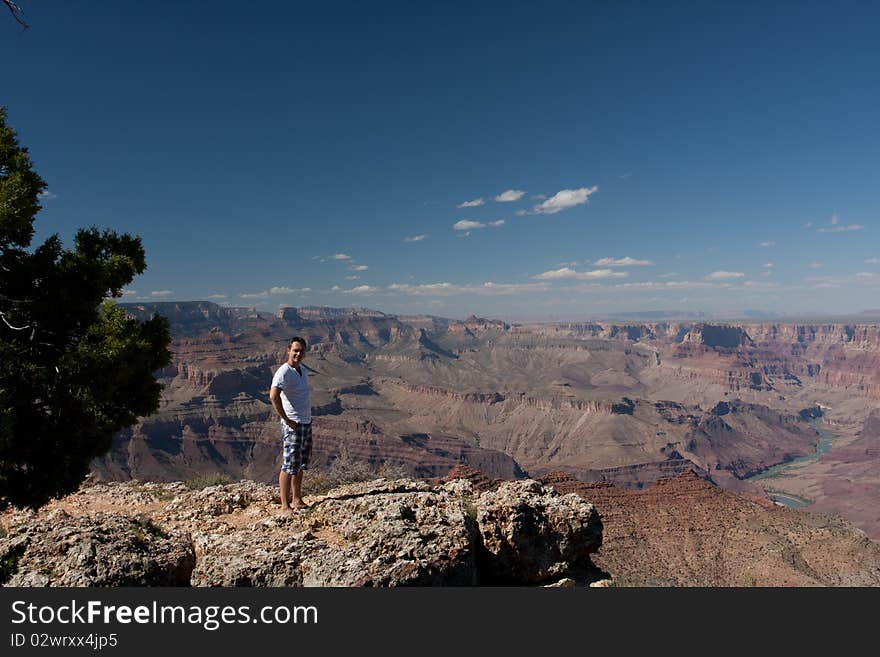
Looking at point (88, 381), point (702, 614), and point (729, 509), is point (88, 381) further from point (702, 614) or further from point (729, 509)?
point (729, 509)

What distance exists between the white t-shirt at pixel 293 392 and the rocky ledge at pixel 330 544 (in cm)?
177

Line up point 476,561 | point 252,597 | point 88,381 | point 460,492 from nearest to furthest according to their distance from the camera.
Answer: point 252,597 < point 88,381 < point 476,561 < point 460,492

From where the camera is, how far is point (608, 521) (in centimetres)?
4206

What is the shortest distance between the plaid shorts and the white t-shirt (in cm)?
20

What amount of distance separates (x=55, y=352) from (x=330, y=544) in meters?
5.15

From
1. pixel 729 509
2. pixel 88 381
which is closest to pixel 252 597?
pixel 88 381

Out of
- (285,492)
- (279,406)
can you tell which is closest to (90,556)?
(285,492)

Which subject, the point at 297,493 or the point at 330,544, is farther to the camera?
the point at 297,493

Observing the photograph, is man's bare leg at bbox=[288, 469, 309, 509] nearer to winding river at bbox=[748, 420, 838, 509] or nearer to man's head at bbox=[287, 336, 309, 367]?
man's head at bbox=[287, 336, 309, 367]

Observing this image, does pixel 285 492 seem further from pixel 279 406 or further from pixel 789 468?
pixel 789 468

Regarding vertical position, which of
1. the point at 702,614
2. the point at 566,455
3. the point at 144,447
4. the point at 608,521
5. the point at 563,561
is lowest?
the point at 566,455

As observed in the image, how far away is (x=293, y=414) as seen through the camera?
27.8 feet

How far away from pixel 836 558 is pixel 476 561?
4143 centimetres

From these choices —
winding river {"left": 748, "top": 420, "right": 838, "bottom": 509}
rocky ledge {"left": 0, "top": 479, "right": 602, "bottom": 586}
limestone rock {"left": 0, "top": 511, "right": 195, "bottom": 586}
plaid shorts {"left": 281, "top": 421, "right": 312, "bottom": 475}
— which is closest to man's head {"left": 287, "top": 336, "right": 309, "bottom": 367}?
plaid shorts {"left": 281, "top": 421, "right": 312, "bottom": 475}
